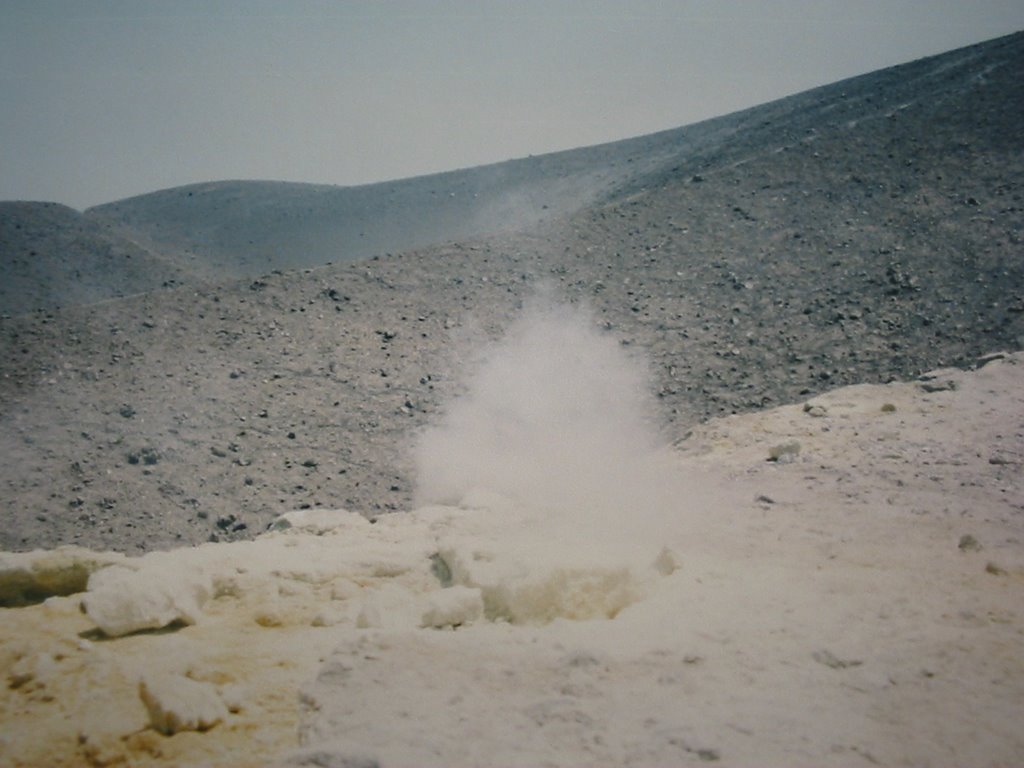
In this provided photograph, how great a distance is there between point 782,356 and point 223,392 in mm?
7324

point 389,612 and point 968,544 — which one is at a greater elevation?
point 389,612

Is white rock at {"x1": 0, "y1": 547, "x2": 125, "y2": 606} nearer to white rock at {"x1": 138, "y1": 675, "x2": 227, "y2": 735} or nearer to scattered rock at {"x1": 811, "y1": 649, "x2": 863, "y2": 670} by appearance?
white rock at {"x1": 138, "y1": 675, "x2": 227, "y2": 735}

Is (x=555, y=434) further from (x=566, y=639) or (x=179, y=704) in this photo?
(x=179, y=704)

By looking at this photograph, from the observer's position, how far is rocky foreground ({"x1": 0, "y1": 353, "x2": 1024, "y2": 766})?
2307 mm

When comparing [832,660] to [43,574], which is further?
[43,574]

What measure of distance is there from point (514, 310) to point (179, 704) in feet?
30.2

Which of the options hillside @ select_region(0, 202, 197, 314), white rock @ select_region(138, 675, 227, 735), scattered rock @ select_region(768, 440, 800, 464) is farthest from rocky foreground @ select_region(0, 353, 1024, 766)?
hillside @ select_region(0, 202, 197, 314)

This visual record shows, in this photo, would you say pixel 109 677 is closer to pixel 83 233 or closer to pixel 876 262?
pixel 876 262

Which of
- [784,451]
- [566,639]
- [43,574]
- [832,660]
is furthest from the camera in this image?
[784,451]

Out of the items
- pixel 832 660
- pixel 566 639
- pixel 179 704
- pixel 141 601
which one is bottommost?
pixel 832 660

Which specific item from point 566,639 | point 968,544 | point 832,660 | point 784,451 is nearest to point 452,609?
point 566,639

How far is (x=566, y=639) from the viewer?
291cm

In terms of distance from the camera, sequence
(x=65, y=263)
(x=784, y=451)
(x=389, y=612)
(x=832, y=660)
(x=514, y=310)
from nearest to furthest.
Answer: (x=832, y=660) < (x=389, y=612) < (x=784, y=451) < (x=514, y=310) < (x=65, y=263)

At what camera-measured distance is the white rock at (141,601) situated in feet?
10.5
